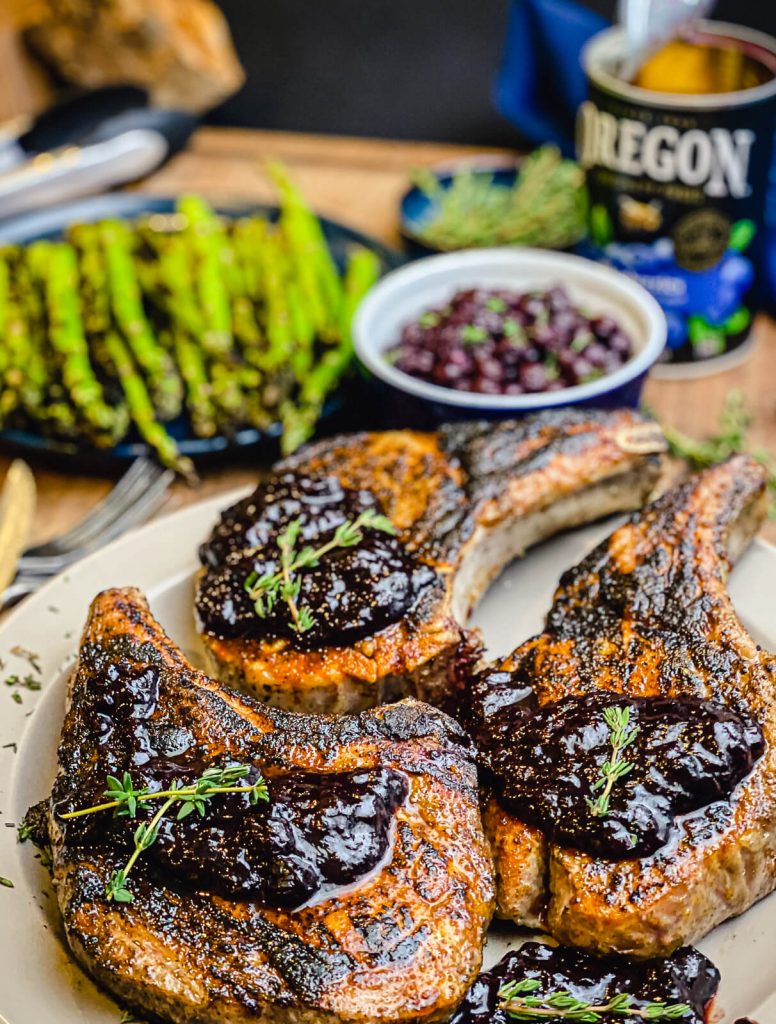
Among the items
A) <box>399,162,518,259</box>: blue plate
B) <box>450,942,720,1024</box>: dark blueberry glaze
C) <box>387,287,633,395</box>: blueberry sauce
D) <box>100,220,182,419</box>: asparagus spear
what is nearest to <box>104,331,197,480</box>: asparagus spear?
<box>100,220,182,419</box>: asparagus spear

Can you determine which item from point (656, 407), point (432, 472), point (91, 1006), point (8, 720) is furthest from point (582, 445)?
point (91, 1006)

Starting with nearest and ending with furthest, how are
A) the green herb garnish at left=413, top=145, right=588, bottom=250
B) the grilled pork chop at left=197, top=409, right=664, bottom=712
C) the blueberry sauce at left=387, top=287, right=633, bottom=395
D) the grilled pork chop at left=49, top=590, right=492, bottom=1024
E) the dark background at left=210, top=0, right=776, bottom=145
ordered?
the grilled pork chop at left=49, top=590, right=492, bottom=1024
the grilled pork chop at left=197, top=409, right=664, bottom=712
the blueberry sauce at left=387, top=287, right=633, bottom=395
the green herb garnish at left=413, top=145, right=588, bottom=250
the dark background at left=210, top=0, right=776, bottom=145

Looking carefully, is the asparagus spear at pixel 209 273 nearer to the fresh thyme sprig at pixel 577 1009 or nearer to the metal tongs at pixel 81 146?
the metal tongs at pixel 81 146

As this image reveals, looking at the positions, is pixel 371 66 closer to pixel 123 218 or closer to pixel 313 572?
pixel 123 218

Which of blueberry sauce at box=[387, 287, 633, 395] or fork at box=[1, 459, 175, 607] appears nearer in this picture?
fork at box=[1, 459, 175, 607]

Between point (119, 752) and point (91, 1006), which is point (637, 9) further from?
point (91, 1006)

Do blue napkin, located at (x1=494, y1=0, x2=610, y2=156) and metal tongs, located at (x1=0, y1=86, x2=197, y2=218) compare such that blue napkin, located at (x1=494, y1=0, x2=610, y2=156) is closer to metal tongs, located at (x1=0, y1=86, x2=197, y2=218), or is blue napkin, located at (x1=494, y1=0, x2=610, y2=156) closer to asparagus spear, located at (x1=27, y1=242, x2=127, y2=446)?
metal tongs, located at (x1=0, y1=86, x2=197, y2=218)

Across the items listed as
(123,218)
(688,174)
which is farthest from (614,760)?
(123,218)
